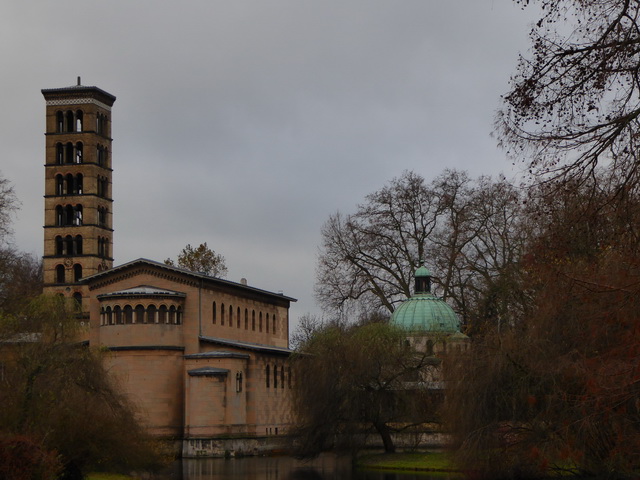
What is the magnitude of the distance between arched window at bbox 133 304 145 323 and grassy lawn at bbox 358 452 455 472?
21.8 metres

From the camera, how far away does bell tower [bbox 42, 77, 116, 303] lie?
89938mm

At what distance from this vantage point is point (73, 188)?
299ft

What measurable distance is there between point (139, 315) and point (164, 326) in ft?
6.15

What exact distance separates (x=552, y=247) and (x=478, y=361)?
77.9ft

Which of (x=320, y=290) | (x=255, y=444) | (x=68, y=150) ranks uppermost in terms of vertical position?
(x=68, y=150)

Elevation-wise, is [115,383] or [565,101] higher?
[565,101]

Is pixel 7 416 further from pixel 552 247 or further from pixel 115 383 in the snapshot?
pixel 552 247

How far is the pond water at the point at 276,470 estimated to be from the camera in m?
49.3

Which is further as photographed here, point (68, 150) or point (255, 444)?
point (68, 150)

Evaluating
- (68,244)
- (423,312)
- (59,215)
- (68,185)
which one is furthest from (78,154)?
(423,312)

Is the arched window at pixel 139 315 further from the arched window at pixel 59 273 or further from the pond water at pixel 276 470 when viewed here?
the arched window at pixel 59 273

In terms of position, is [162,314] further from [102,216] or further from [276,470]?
[276,470]

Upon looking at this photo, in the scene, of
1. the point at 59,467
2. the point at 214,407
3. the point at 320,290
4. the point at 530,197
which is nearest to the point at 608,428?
the point at 59,467

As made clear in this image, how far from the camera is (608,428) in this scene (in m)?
32.4
